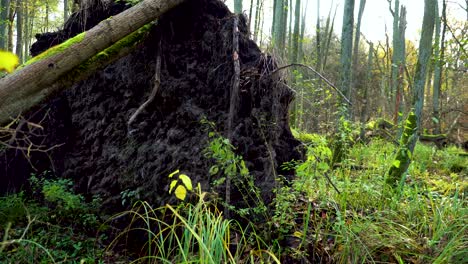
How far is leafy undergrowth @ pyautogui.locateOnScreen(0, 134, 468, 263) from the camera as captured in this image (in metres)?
2.69

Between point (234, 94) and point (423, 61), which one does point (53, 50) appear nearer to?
point (234, 94)

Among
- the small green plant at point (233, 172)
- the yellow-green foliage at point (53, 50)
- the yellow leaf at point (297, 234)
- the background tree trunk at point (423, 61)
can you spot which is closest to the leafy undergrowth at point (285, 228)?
the yellow leaf at point (297, 234)

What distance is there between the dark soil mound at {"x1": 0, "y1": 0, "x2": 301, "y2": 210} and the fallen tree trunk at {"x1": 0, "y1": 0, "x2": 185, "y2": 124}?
541 mm

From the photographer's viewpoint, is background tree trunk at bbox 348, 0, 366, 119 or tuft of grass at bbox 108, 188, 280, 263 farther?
background tree trunk at bbox 348, 0, 366, 119

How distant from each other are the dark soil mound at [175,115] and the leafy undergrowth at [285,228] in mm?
345

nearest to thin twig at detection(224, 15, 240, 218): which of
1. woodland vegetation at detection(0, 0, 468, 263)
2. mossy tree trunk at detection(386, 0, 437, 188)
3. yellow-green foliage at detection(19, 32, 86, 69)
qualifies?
woodland vegetation at detection(0, 0, 468, 263)

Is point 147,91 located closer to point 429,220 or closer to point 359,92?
point 429,220

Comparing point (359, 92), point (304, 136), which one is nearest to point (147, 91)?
point (304, 136)

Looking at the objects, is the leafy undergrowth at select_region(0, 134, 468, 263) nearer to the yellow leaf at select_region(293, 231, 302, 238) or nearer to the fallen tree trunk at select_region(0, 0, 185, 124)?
the yellow leaf at select_region(293, 231, 302, 238)

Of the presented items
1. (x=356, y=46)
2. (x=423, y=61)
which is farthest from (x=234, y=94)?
(x=356, y=46)

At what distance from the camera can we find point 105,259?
352 cm

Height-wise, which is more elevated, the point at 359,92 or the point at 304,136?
the point at 359,92

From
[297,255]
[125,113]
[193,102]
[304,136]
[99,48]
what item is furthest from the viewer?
[304,136]

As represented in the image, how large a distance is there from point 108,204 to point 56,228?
60cm
